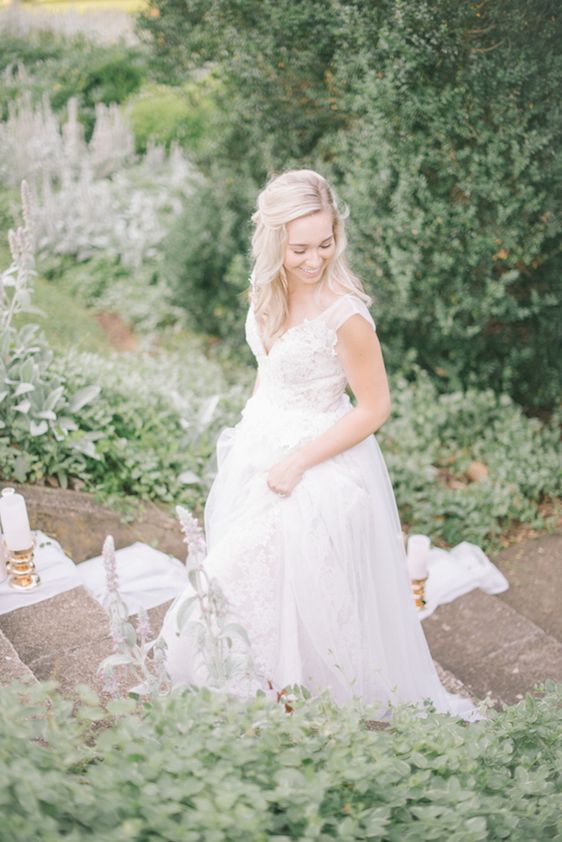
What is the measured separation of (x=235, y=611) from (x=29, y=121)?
7.32 m

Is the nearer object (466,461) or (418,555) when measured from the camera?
(418,555)

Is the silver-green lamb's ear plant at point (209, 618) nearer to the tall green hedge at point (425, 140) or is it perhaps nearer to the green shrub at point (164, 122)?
the tall green hedge at point (425, 140)

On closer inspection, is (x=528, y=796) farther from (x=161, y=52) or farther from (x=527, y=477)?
(x=161, y=52)

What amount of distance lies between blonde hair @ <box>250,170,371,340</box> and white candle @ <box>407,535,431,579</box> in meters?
1.49

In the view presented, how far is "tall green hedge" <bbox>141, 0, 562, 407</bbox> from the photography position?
4305 millimetres

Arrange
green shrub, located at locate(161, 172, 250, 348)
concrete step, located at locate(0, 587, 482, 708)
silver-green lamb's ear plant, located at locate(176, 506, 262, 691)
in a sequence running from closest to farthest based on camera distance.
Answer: silver-green lamb's ear plant, located at locate(176, 506, 262, 691) < concrete step, located at locate(0, 587, 482, 708) < green shrub, located at locate(161, 172, 250, 348)

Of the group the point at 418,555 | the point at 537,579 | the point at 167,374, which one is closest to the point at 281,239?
the point at 418,555

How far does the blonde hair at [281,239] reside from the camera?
2.59 meters

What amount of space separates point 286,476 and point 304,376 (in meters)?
0.37

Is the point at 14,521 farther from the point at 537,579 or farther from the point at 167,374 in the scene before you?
the point at 537,579

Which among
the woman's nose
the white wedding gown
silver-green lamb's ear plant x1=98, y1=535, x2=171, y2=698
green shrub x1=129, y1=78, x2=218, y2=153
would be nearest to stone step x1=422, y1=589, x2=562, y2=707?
the white wedding gown

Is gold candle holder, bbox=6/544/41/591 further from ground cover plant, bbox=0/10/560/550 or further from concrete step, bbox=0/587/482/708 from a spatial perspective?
ground cover plant, bbox=0/10/560/550

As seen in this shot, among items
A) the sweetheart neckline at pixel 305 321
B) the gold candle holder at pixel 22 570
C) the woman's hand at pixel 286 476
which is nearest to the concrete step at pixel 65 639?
the gold candle holder at pixel 22 570

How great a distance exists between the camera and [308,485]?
2684 millimetres
